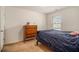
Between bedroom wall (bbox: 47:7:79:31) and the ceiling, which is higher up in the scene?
the ceiling

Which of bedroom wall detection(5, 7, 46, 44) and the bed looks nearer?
the bed

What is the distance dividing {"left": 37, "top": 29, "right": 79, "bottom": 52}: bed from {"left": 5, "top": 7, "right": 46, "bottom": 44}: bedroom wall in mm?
144

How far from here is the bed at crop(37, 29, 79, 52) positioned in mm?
1658

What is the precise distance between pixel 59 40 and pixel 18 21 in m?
0.74

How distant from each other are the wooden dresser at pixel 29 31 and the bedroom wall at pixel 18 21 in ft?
0.22

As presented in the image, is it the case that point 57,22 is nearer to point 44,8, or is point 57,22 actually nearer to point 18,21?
point 44,8

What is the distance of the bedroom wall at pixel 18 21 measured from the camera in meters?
1.76

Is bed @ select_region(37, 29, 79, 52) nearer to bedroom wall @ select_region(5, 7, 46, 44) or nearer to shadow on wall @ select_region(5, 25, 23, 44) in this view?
bedroom wall @ select_region(5, 7, 46, 44)

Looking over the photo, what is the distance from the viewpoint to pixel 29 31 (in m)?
1.84

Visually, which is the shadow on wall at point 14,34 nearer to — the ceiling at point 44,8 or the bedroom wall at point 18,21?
the bedroom wall at point 18,21

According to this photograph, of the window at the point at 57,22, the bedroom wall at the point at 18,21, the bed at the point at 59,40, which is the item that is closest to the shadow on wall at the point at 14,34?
the bedroom wall at the point at 18,21

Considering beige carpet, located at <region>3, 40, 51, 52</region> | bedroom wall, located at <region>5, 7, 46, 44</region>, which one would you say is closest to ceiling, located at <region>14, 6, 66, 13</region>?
bedroom wall, located at <region>5, 7, 46, 44</region>
